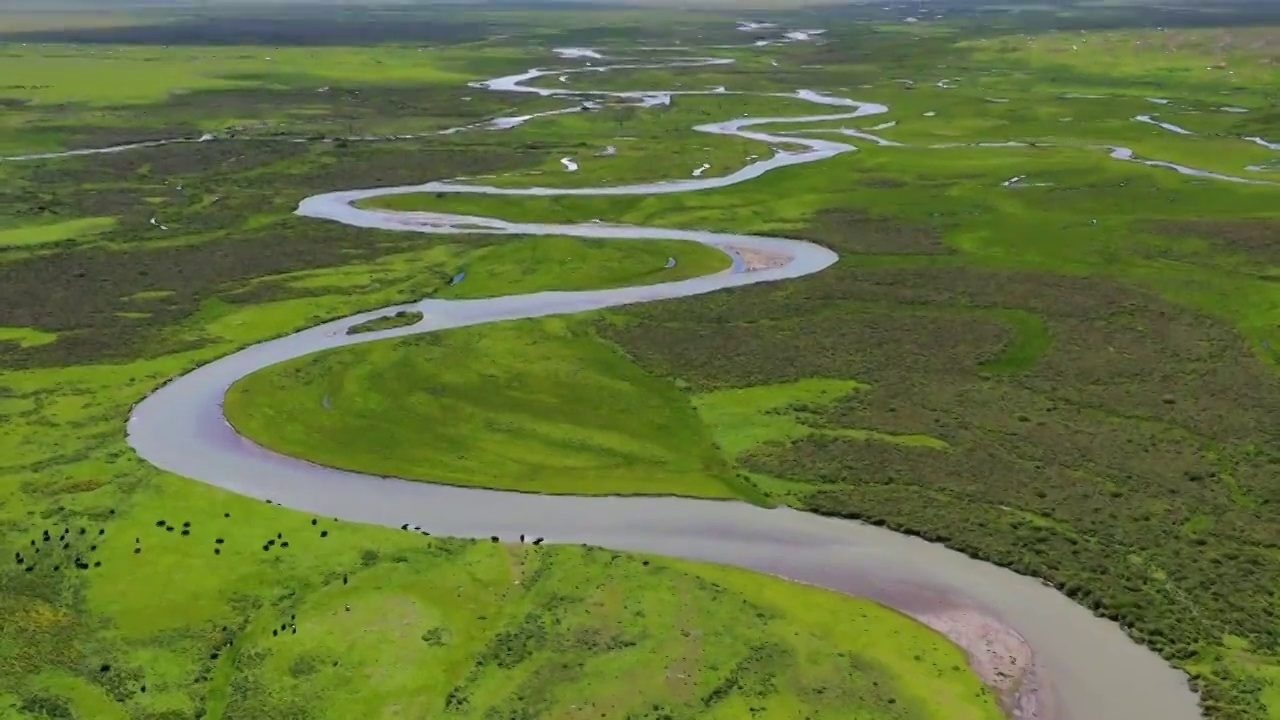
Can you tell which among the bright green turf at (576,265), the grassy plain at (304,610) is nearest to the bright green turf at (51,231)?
the grassy plain at (304,610)

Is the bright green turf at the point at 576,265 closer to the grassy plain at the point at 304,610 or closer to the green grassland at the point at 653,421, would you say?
the green grassland at the point at 653,421

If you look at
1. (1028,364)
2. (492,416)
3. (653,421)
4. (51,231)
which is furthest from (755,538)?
(51,231)

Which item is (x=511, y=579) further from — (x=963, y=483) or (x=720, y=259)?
(x=720, y=259)

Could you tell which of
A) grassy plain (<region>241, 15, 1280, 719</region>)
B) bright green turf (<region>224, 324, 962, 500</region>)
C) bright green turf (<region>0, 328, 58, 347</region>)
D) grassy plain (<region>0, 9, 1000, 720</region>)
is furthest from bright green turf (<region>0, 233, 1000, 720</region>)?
bright green turf (<region>0, 328, 58, 347</region>)

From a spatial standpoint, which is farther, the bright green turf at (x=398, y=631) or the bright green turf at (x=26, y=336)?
the bright green turf at (x=26, y=336)

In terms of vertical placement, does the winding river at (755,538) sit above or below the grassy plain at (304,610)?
below

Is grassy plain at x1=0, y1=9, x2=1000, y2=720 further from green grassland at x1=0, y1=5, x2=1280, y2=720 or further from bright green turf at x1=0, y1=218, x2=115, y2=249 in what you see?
bright green turf at x1=0, y1=218, x2=115, y2=249
